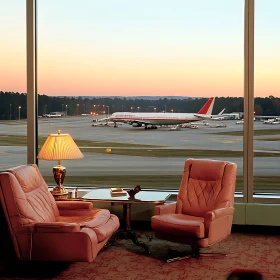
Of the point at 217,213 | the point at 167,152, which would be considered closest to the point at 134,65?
the point at 167,152

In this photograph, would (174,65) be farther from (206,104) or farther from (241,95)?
(241,95)

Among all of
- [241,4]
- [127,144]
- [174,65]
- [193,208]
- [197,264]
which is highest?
[241,4]

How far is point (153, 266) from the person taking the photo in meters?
4.88

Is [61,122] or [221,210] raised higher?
[61,122]

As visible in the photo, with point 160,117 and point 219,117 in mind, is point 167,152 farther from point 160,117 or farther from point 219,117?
point 219,117

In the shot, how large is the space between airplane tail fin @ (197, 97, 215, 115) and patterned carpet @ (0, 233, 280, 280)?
2023mm

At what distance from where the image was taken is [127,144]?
8156 millimetres

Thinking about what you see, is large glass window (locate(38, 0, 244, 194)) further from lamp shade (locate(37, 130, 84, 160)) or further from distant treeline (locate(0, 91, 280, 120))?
lamp shade (locate(37, 130, 84, 160))

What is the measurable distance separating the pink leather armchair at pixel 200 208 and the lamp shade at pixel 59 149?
3.75ft

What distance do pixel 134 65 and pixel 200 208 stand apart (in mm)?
2634

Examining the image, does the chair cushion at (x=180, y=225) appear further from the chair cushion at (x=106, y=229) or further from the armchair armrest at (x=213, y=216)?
the chair cushion at (x=106, y=229)

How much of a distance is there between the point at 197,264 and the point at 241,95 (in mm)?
2385

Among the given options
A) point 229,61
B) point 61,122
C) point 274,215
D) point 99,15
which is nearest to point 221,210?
point 274,215

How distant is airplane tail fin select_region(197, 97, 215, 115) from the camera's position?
686 cm
